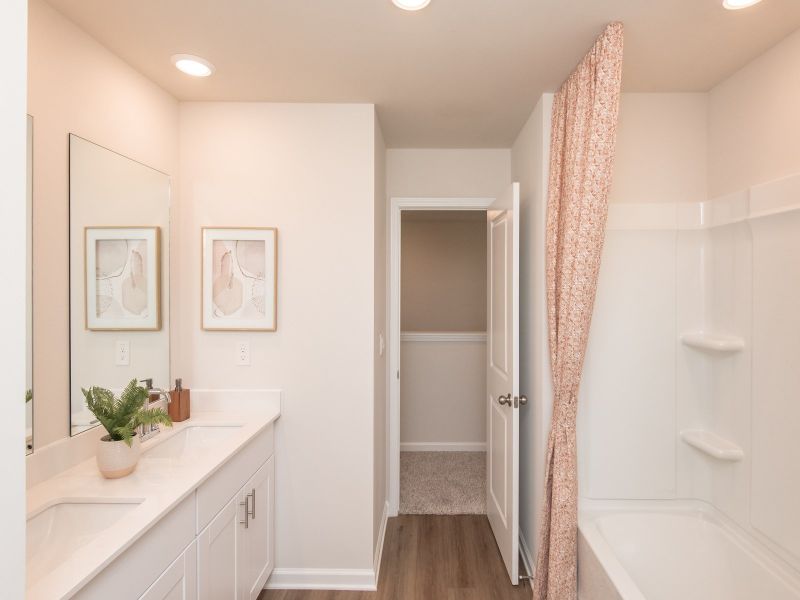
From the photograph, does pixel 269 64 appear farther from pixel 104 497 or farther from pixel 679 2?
pixel 104 497

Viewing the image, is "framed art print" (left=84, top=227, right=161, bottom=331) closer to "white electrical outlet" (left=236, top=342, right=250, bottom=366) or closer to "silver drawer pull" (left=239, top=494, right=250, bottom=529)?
"white electrical outlet" (left=236, top=342, right=250, bottom=366)

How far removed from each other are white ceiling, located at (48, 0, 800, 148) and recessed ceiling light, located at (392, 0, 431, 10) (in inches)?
2.3

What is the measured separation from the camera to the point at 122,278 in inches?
80.7

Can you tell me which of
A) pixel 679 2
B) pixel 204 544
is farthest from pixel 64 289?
pixel 679 2

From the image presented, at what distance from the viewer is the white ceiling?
1.69 metres

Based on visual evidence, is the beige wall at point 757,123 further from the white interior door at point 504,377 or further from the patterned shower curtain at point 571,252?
the white interior door at point 504,377

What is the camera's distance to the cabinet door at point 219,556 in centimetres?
167

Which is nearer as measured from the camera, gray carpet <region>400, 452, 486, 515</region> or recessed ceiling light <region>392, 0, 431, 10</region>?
recessed ceiling light <region>392, 0, 431, 10</region>

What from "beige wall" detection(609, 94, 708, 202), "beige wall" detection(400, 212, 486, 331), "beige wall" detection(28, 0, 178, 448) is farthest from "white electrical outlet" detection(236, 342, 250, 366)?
"beige wall" detection(400, 212, 486, 331)

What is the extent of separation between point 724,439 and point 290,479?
212 cm

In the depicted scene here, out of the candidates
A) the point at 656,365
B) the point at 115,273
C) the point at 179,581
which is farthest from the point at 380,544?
the point at 115,273

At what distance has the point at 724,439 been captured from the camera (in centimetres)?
220

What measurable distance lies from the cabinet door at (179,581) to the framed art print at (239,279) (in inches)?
45.5

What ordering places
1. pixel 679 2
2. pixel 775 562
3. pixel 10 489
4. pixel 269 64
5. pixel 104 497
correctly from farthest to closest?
pixel 269 64 → pixel 775 562 → pixel 679 2 → pixel 104 497 → pixel 10 489
